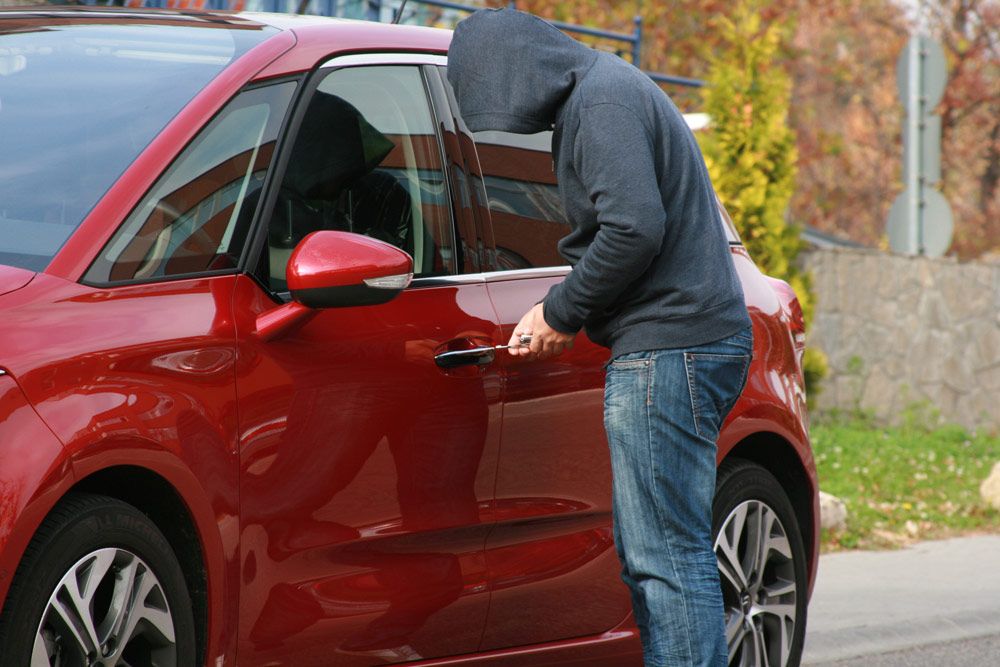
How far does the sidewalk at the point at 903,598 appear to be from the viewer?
628cm

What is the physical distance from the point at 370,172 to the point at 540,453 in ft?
2.60

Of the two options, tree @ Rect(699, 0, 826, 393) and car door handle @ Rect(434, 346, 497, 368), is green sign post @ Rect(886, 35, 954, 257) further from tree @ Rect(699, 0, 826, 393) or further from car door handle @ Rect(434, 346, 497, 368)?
car door handle @ Rect(434, 346, 497, 368)

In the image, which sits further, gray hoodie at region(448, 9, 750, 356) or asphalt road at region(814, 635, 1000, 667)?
asphalt road at region(814, 635, 1000, 667)

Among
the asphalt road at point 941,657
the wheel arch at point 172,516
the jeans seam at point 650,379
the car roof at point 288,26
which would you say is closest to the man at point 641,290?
the jeans seam at point 650,379

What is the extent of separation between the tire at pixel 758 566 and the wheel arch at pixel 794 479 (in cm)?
10

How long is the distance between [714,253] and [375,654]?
1175mm

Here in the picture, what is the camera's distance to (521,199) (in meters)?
4.30

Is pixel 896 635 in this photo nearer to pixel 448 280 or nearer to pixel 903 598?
pixel 903 598

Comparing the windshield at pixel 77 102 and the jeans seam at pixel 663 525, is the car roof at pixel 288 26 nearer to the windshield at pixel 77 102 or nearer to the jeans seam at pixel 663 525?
the windshield at pixel 77 102

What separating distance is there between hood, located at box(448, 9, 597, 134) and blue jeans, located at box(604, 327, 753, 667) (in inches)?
23.5

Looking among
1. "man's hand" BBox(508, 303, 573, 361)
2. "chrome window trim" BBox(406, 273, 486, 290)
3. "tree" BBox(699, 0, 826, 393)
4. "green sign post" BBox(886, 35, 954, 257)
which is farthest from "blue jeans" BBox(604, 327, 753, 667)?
"green sign post" BBox(886, 35, 954, 257)

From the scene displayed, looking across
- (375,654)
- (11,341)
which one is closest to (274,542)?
(375,654)

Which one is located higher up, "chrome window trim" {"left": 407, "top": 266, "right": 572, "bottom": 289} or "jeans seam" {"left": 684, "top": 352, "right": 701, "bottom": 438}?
"chrome window trim" {"left": 407, "top": 266, "right": 572, "bottom": 289}

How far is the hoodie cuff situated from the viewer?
371 centimetres
